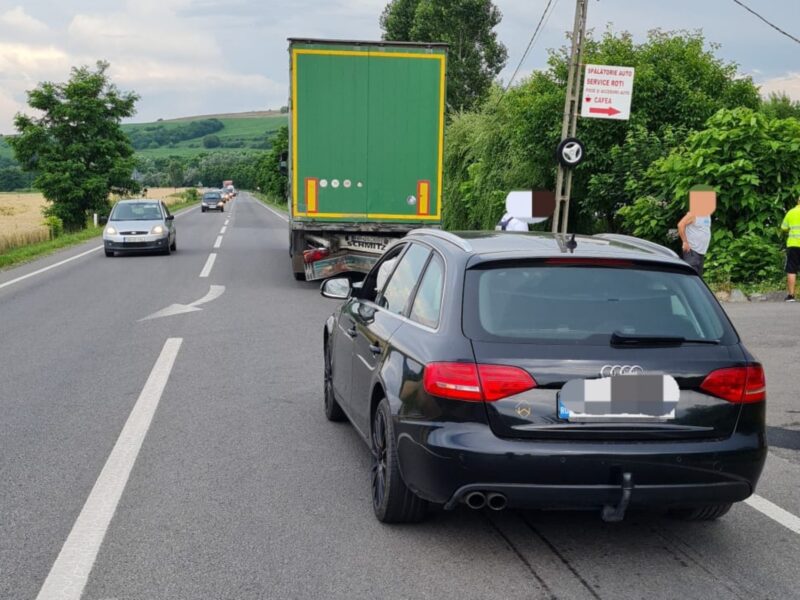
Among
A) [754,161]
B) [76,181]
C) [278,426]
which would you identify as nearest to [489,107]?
[754,161]

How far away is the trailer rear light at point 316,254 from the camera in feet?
53.1

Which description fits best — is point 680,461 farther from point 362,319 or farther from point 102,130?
point 102,130

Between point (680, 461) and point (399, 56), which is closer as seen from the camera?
point (680, 461)

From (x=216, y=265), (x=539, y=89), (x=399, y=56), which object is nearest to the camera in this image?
(x=399, y=56)

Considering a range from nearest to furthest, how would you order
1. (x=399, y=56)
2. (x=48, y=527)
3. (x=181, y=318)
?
1. (x=48, y=527)
2. (x=181, y=318)
3. (x=399, y=56)

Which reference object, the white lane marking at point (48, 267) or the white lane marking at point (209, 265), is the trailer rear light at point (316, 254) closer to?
the white lane marking at point (209, 265)

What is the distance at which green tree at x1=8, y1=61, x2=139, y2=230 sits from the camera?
50.6 meters

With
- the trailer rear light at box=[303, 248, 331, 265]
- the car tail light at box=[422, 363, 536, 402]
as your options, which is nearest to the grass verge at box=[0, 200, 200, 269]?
the trailer rear light at box=[303, 248, 331, 265]

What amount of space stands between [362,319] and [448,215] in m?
24.1

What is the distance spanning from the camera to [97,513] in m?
4.84

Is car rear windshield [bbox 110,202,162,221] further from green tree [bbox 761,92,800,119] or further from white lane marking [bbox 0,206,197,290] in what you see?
green tree [bbox 761,92,800,119]

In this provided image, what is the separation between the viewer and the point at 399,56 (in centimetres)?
1536

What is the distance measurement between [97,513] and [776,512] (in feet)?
11.4

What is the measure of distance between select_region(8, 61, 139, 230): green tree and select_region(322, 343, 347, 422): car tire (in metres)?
46.2
